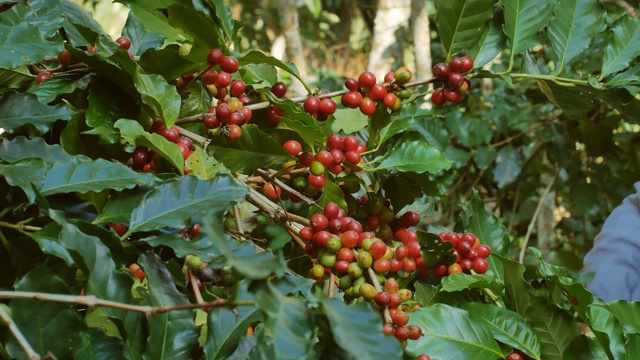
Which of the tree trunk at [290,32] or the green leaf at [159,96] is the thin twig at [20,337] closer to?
the green leaf at [159,96]

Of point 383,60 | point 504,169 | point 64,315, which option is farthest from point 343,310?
point 383,60

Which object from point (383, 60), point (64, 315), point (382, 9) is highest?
point (64, 315)

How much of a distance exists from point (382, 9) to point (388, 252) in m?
3.40

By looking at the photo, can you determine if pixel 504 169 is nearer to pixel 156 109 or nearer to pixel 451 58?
pixel 451 58

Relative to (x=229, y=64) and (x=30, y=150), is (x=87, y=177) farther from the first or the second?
(x=229, y=64)

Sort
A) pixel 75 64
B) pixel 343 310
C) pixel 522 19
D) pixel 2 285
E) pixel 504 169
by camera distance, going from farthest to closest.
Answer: pixel 504 169, pixel 522 19, pixel 75 64, pixel 2 285, pixel 343 310

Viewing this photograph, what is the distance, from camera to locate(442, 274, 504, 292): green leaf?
0.59 m

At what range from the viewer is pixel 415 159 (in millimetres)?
654

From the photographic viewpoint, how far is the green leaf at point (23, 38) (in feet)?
1.75

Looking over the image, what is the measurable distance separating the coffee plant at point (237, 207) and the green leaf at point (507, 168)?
48.9 inches

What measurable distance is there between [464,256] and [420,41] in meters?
2.20

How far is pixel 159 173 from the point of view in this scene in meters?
0.57

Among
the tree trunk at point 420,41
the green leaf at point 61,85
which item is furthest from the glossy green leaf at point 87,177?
the tree trunk at point 420,41

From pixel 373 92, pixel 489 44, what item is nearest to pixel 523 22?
pixel 489 44
